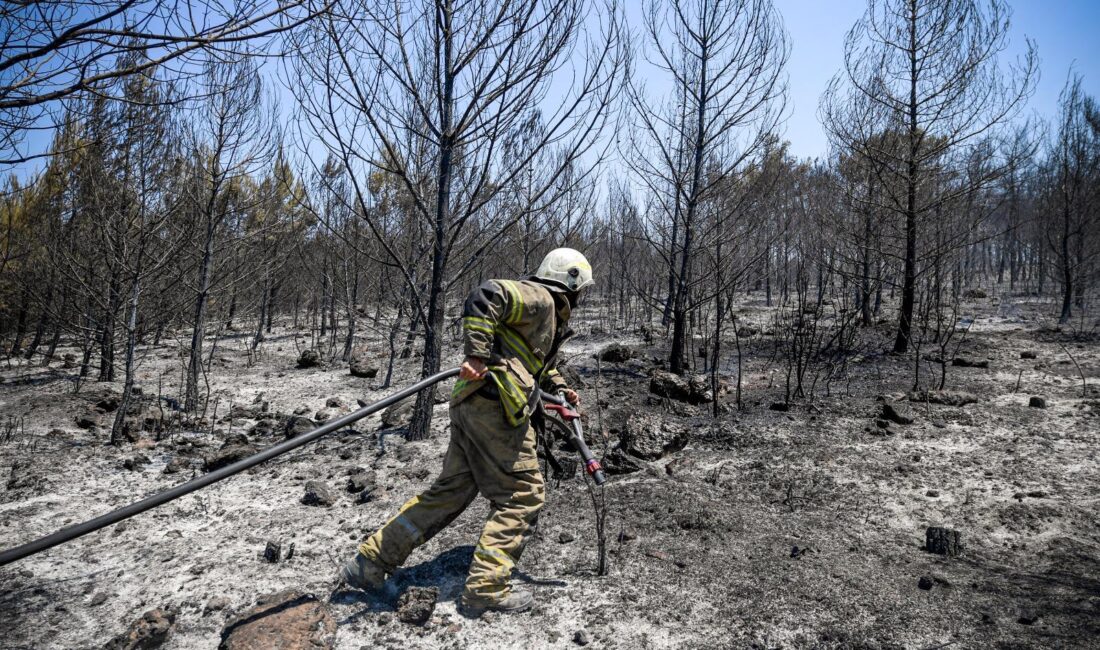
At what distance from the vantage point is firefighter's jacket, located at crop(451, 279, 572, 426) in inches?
108

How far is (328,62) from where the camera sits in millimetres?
4809

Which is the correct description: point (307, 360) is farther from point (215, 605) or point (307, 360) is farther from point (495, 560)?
point (495, 560)

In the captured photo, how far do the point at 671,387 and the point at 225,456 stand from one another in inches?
179

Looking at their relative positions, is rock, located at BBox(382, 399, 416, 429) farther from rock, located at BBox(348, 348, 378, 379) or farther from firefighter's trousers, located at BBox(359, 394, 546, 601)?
rock, located at BBox(348, 348, 378, 379)

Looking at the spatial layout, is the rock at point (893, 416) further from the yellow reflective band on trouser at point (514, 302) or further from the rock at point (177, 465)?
the rock at point (177, 465)

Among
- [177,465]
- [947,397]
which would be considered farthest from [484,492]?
[947,397]

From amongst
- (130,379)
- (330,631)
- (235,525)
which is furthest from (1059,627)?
(130,379)

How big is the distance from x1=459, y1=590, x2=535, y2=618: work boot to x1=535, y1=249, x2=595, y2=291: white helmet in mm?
1532

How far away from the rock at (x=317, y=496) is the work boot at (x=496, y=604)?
69.8 inches

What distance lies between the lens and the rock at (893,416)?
18.7 feet

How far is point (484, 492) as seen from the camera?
2881 mm

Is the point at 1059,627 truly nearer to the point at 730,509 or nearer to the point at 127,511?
the point at 730,509

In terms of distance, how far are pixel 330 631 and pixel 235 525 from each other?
1682mm

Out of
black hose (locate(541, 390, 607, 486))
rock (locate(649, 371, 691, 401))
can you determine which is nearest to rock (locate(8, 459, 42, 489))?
black hose (locate(541, 390, 607, 486))
